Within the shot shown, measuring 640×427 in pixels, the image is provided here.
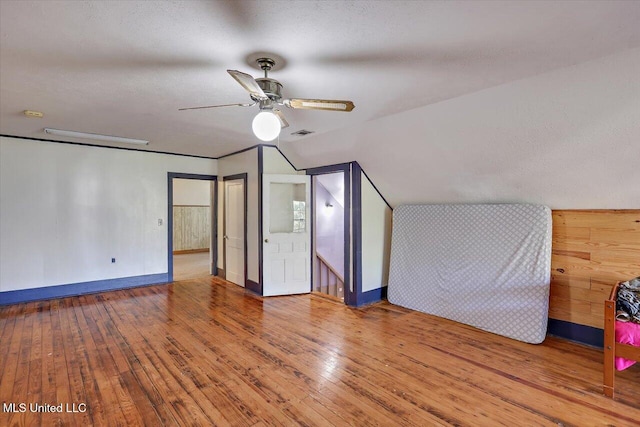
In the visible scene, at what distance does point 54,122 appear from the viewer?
3938 millimetres

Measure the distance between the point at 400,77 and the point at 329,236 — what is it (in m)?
→ 4.29

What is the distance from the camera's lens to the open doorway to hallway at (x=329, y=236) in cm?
601

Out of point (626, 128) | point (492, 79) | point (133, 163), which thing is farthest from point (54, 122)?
point (626, 128)

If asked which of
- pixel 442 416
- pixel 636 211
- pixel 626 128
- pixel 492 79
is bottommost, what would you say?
pixel 442 416

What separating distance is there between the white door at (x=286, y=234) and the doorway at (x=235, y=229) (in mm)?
646

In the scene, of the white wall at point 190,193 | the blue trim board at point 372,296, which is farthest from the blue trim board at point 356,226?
the white wall at point 190,193

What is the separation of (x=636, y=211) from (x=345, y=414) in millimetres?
A: 3293

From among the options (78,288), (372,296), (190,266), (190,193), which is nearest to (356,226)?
(372,296)

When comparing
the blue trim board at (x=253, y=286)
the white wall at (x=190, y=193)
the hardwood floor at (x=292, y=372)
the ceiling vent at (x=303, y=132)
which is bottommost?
the hardwood floor at (x=292, y=372)

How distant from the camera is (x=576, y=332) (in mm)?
3299

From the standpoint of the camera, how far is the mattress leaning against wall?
11.0 feet

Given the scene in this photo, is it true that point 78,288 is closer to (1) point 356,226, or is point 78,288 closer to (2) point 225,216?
(2) point 225,216

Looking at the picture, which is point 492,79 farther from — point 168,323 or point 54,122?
point 54,122

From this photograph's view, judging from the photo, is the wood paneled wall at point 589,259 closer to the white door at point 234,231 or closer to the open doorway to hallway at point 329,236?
the open doorway to hallway at point 329,236
